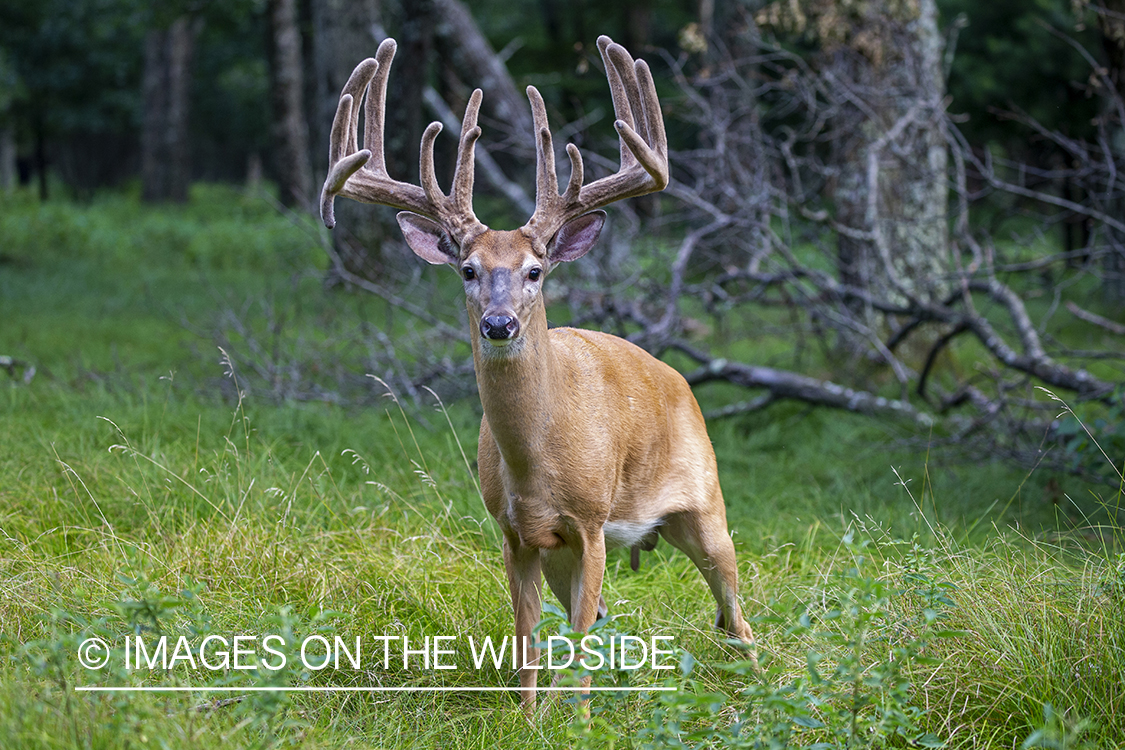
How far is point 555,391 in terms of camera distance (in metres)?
3.52

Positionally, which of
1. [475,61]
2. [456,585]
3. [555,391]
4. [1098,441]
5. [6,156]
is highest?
[475,61]

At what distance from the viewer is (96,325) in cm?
1040

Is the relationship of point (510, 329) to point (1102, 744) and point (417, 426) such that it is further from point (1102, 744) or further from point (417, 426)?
point (417, 426)

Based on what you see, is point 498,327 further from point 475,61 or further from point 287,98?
point 287,98

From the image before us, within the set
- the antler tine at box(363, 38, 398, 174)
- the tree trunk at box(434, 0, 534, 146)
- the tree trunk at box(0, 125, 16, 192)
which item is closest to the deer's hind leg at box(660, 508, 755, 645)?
the antler tine at box(363, 38, 398, 174)

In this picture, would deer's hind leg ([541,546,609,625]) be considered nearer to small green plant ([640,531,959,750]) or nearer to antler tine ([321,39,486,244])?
small green plant ([640,531,959,750])

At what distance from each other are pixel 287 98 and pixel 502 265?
17.3 meters

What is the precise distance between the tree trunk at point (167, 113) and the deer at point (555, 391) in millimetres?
24352

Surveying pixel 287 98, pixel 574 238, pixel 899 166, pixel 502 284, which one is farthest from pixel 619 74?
pixel 287 98

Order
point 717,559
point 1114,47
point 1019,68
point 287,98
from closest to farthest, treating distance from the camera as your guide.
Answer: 1. point 717,559
2. point 1114,47
3. point 1019,68
4. point 287,98

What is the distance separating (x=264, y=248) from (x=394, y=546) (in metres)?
14.3

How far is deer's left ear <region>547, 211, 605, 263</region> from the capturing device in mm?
3678

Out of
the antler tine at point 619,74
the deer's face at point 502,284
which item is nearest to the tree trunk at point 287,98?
the antler tine at point 619,74

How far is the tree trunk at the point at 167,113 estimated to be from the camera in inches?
1017
